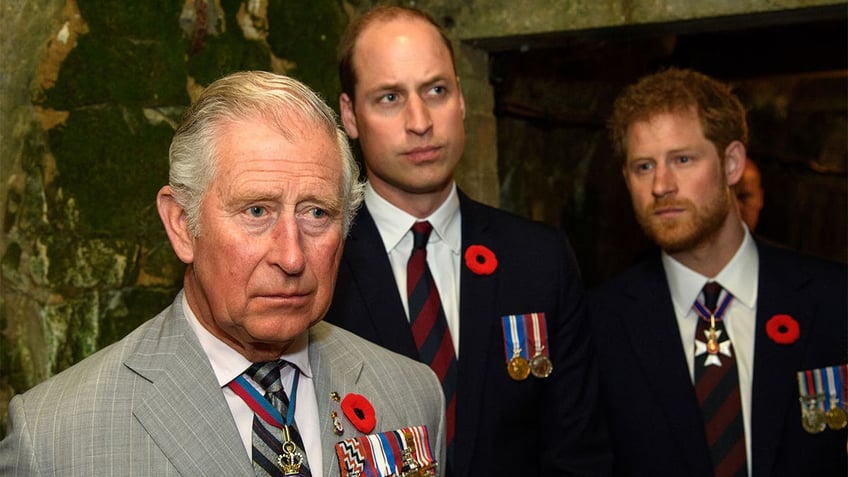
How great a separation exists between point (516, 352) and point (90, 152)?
3.91 ft

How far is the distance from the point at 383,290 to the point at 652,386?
2.67ft

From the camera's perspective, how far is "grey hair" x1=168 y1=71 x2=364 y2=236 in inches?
61.3

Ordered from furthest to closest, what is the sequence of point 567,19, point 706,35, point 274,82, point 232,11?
point 706,35
point 567,19
point 232,11
point 274,82

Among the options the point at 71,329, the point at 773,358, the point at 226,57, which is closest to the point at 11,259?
the point at 71,329

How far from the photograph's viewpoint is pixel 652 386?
258 cm

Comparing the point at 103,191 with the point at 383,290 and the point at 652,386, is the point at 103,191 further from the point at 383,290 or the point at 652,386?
the point at 652,386

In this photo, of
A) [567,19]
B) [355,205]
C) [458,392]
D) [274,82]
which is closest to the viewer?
[274,82]

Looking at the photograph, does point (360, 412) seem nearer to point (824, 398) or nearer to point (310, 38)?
point (824, 398)

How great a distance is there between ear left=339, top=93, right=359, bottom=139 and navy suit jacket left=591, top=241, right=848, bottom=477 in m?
0.88

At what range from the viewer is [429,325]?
7.57 ft

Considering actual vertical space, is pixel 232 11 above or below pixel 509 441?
above

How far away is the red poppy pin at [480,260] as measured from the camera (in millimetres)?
2393

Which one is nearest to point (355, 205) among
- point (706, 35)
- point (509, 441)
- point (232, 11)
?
point (509, 441)

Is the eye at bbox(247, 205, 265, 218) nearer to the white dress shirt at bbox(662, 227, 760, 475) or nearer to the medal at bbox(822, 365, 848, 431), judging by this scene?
the white dress shirt at bbox(662, 227, 760, 475)
